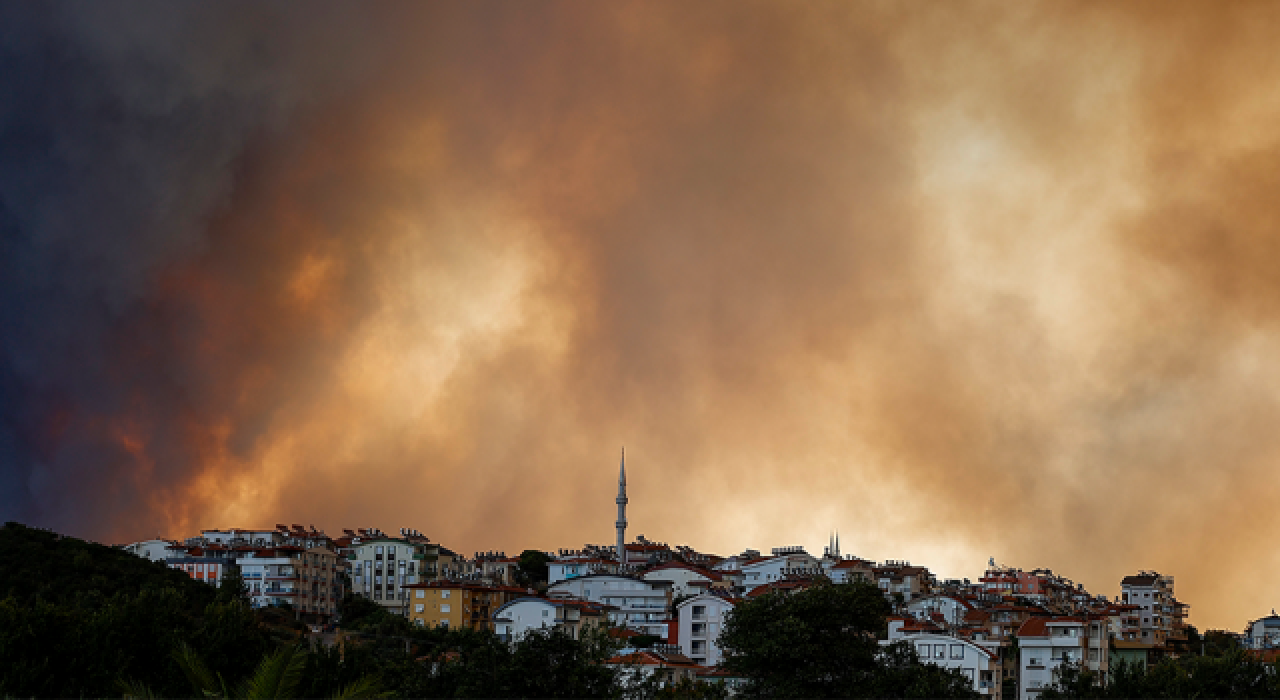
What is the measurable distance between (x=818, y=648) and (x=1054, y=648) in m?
21.2

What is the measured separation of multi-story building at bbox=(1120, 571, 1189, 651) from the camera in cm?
8469

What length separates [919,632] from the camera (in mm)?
53875

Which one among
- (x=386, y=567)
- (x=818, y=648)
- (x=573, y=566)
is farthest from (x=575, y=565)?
(x=818, y=648)

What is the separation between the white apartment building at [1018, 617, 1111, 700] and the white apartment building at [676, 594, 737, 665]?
16.3m

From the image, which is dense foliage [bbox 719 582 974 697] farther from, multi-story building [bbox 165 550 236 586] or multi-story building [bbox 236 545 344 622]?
multi-story building [bbox 165 550 236 586]

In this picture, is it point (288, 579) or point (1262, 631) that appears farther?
point (1262, 631)

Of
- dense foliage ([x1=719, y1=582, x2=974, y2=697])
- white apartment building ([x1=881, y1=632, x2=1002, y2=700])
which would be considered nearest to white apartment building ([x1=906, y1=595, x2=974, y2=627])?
white apartment building ([x1=881, y1=632, x2=1002, y2=700])

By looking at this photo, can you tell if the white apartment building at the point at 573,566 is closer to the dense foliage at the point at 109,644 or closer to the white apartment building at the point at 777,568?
the white apartment building at the point at 777,568

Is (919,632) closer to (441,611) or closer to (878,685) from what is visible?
(878,685)

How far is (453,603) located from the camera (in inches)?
2788

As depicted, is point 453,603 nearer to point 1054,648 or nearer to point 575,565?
point 575,565

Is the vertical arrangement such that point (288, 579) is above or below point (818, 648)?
above

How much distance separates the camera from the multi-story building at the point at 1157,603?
8469 cm

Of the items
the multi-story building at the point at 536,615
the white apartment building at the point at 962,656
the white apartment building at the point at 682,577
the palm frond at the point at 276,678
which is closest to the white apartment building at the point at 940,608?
the white apartment building at the point at 962,656
